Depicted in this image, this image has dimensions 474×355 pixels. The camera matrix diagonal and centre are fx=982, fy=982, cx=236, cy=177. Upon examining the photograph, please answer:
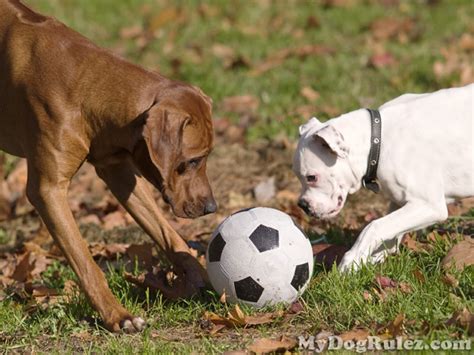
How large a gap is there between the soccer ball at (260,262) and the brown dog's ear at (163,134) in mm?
526

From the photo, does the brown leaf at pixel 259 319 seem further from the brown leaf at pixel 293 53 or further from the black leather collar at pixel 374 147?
the brown leaf at pixel 293 53

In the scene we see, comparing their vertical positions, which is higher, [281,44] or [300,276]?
[281,44]

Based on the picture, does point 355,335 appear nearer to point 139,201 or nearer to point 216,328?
point 216,328

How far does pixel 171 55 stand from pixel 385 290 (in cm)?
619

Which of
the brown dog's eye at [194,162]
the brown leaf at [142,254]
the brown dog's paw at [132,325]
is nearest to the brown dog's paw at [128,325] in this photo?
the brown dog's paw at [132,325]

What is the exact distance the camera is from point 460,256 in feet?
18.3

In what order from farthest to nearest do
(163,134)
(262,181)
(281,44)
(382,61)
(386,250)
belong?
(281,44) < (382,61) < (262,181) < (386,250) < (163,134)

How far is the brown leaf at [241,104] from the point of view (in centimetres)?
923

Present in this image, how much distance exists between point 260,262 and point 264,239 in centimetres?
13

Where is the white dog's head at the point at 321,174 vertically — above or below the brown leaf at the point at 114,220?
above

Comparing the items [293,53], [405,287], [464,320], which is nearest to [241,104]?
[293,53]

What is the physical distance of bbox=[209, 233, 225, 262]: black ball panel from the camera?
541cm

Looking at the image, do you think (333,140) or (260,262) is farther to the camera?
(333,140)

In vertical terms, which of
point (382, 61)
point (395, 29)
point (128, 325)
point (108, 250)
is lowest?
point (108, 250)
